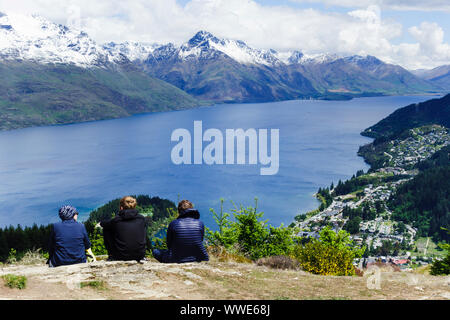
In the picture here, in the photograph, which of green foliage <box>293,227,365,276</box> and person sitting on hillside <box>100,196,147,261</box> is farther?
green foliage <box>293,227,365,276</box>

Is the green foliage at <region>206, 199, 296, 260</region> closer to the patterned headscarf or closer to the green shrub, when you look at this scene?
the patterned headscarf

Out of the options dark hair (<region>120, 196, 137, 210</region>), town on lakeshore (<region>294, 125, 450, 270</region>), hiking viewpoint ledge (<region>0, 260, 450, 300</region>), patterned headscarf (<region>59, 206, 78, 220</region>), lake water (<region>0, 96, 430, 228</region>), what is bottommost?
town on lakeshore (<region>294, 125, 450, 270</region>)

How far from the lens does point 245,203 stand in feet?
395

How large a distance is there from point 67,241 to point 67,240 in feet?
0.15

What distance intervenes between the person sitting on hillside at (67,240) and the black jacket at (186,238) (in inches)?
110

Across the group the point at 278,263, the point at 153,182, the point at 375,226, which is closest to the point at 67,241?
the point at 278,263

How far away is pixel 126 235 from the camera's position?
1159 cm

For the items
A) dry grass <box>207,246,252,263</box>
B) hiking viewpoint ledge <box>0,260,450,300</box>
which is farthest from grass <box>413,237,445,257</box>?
hiking viewpoint ledge <box>0,260,450,300</box>

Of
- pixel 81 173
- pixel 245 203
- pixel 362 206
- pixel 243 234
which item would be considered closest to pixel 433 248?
pixel 362 206

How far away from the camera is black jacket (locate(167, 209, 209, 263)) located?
1199cm

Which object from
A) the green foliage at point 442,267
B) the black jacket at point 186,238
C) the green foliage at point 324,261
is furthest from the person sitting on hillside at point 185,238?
the green foliage at point 442,267

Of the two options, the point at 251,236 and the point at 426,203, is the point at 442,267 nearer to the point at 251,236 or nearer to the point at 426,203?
the point at 251,236
